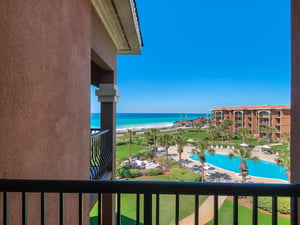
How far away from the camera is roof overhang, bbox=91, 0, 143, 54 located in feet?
10.1

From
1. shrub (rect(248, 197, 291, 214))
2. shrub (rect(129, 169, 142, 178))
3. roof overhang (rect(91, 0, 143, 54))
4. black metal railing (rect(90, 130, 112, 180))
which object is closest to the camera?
roof overhang (rect(91, 0, 143, 54))

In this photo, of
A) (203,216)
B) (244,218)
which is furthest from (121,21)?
(244,218)

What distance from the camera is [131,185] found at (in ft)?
3.51

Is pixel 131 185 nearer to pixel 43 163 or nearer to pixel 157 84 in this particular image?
pixel 43 163

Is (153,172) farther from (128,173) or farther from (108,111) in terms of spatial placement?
(108,111)

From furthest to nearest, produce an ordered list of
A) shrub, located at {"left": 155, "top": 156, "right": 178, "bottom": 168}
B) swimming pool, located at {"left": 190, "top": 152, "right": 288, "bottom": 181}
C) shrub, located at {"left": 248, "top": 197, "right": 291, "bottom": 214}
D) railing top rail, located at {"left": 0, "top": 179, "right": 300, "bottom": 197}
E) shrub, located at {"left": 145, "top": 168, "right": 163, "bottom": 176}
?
1. shrub, located at {"left": 155, "top": 156, "right": 178, "bottom": 168}
2. swimming pool, located at {"left": 190, "top": 152, "right": 288, "bottom": 181}
3. shrub, located at {"left": 145, "top": 168, "right": 163, "bottom": 176}
4. shrub, located at {"left": 248, "top": 197, "right": 291, "bottom": 214}
5. railing top rail, located at {"left": 0, "top": 179, "right": 300, "bottom": 197}

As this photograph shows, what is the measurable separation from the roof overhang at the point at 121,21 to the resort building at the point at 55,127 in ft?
0.24

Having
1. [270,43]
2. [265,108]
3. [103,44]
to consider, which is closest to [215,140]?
[265,108]

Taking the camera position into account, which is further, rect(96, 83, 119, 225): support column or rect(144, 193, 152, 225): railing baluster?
rect(96, 83, 119, 225): support column

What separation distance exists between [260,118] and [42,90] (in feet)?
133

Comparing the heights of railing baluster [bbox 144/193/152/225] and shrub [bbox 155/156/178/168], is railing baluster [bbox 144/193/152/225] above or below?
above

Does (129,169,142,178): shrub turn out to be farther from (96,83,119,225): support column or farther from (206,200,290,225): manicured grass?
(96,83,119,225): support column

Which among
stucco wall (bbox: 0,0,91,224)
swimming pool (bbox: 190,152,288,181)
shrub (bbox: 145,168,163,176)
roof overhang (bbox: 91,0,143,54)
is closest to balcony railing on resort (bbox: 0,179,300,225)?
stucco wall (bbox: 0,0,91,224)

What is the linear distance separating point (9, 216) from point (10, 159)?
0.40 m
